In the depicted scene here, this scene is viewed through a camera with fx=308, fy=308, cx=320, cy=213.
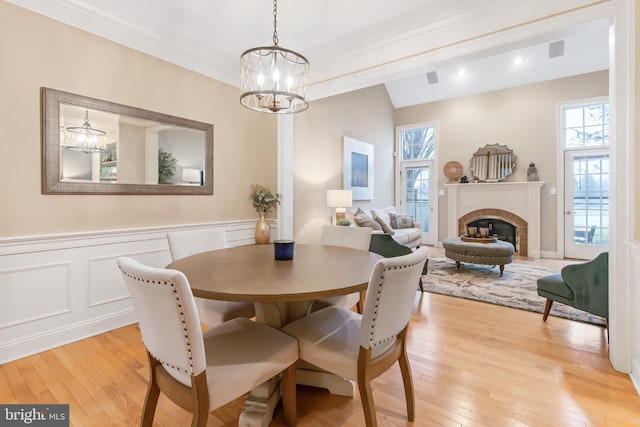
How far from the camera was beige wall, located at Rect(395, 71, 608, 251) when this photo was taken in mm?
5672

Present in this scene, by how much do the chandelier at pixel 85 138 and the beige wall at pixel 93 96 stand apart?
19cm

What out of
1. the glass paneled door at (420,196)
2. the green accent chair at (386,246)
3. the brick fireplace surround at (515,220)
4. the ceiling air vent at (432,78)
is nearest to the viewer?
the green accent chair at (386,246)

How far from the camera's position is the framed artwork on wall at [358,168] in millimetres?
5542

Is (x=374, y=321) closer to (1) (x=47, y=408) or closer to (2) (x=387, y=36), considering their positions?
(1) (x=47, y=408)

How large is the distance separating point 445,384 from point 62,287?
2.89 m

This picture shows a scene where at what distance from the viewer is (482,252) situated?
4.26m

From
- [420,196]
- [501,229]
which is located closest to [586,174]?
[501,229]

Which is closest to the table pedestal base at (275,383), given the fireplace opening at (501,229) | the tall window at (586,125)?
the fireplace opening at (501,229)

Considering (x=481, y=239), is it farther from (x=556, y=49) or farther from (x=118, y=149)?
(x=118, y=149)

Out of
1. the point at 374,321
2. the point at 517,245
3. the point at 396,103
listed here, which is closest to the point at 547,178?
the point at 517,245

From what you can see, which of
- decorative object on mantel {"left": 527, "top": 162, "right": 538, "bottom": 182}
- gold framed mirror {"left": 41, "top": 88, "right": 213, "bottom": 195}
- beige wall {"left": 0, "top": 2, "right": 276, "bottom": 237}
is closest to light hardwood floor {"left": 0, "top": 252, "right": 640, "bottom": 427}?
beige wall {"left": 0, "top": 2, "right": 276, "bottom": 237}

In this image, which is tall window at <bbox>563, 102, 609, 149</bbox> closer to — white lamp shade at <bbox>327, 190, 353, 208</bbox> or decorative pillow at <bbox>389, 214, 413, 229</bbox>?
decorative pillow at <bbox>389, 214, 413, 229</bbox>

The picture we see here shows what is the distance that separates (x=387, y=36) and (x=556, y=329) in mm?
3109

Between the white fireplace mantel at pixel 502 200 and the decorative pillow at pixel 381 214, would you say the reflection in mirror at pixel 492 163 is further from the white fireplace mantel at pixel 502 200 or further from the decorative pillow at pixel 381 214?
the decorative pillow at pixel 381 214
